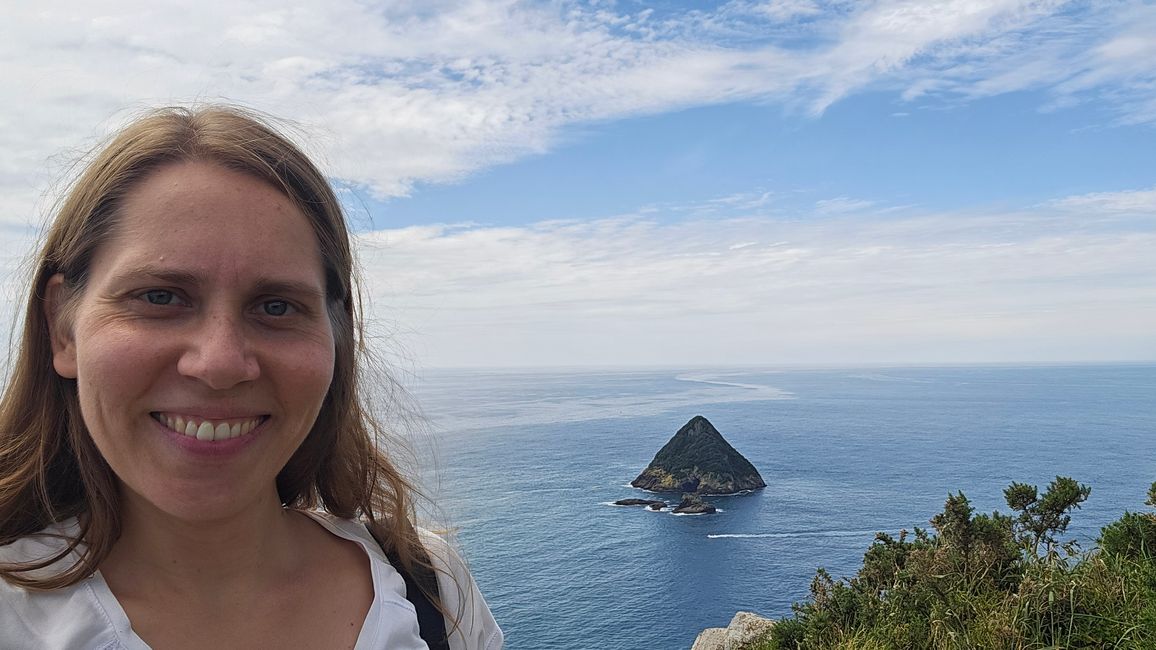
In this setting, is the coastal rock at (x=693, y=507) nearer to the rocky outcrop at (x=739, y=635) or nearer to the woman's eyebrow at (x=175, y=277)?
the rocky outcrop at (x=739, y=635)

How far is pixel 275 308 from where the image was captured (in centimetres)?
145

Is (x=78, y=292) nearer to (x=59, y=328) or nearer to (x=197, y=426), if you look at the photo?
(x=59, y=328)

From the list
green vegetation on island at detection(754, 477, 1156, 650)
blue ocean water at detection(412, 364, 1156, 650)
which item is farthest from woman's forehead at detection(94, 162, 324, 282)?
green vegetation on island at detection(754, 477, 1156, 650)

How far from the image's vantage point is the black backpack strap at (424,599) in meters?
1.66

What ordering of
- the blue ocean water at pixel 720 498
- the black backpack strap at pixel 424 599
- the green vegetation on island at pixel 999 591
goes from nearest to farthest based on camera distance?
the black backpack strap at pixel 424 599, the green vegetation on island at pixel 999 591, the blue ocean water at pixel 720 498

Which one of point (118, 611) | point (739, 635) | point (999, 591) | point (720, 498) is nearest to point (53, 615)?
point (118, 611)

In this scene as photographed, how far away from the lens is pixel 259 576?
1622 millimetres

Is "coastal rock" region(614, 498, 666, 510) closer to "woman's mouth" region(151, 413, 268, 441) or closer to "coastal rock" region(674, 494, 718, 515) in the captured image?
"coastal rock" region(674, 494, 718, 515)

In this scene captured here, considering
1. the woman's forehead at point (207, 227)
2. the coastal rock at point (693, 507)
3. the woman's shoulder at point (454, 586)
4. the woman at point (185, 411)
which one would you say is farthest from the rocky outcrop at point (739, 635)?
the coastal rock at point (693, 507)

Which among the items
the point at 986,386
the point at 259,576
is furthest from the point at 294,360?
the point at 986,386

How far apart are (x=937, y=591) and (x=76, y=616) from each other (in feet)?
31.4

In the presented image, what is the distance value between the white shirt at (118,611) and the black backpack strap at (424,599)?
0.02 metres

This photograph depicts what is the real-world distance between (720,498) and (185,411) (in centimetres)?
5921

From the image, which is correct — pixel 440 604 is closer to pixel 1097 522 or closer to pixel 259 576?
pixel 259 576
